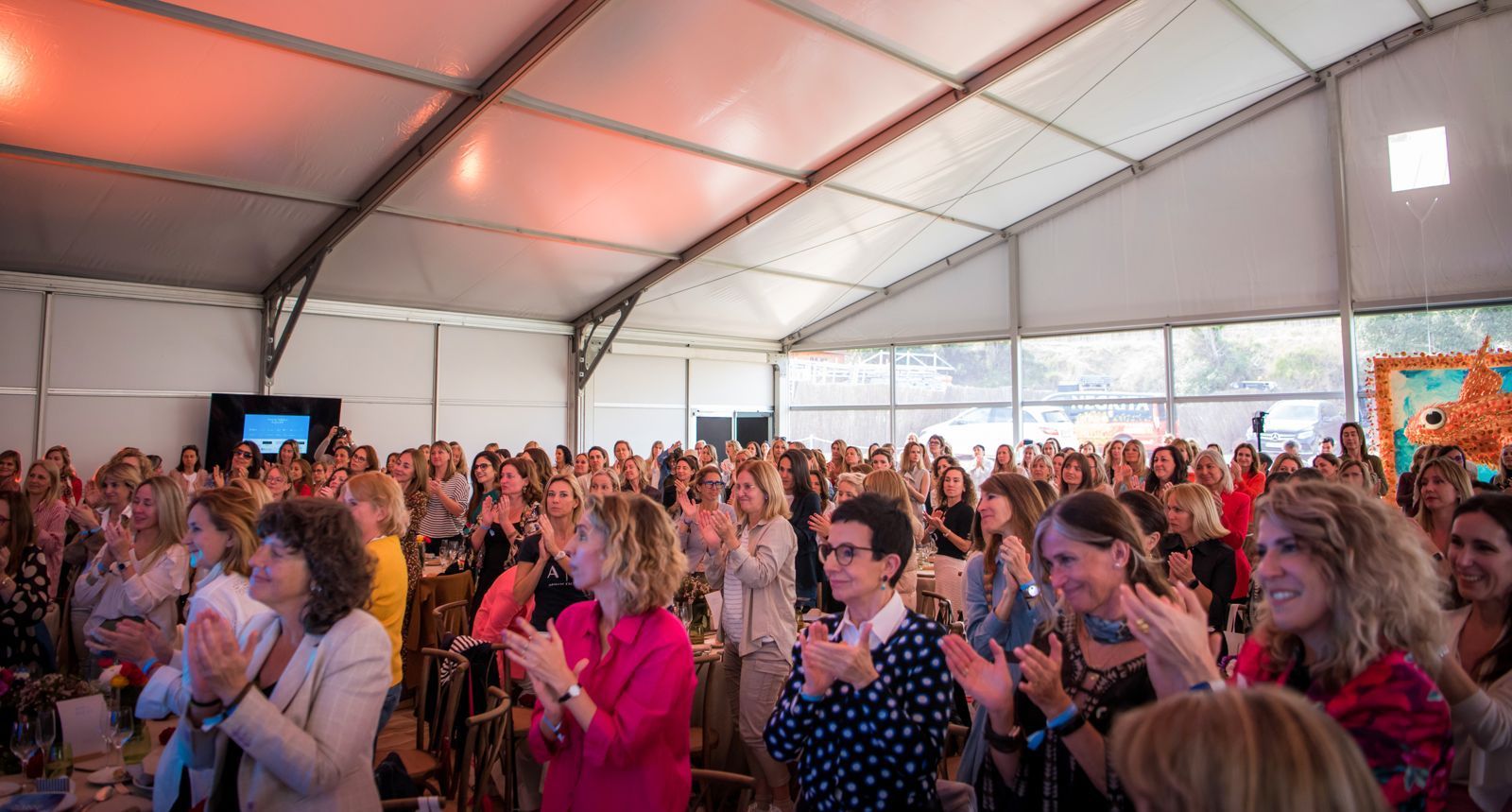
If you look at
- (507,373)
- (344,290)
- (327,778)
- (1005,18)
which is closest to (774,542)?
(327,778)

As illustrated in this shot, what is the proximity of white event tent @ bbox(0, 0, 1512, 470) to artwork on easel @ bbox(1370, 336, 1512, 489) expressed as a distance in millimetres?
539

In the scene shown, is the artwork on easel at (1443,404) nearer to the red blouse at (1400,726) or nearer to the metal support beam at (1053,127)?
the metal support beam at (1053,127)

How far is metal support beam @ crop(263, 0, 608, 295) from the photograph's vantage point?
6.94 m

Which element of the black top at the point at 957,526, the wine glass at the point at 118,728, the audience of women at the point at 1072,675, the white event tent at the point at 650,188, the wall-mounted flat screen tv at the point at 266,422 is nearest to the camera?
the audience of women at the point at 1072,675

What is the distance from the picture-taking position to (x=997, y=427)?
583 inches

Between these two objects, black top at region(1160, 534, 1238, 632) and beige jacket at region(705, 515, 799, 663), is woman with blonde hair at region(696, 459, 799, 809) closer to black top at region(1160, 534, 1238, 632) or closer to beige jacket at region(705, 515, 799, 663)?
beige jacket at region(705, 515, 799, 663)

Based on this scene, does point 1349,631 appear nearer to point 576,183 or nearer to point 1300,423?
point 576,183

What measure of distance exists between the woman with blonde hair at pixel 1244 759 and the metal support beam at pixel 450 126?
688 centimetres

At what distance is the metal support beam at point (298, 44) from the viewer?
6.01m

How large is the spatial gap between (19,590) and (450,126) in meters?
5.54

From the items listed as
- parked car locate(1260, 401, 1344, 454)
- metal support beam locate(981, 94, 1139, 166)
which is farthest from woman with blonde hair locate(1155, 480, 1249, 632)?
parked car locate(1260, 401, 1344, 454)

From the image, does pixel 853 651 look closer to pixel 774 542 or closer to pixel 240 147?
pixel 774 542

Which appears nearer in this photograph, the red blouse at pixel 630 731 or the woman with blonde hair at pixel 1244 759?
the woman with blonde hair at pixel 1244 759

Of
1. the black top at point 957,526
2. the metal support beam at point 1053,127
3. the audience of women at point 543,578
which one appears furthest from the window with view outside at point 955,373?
the audience of women at point 543,578
